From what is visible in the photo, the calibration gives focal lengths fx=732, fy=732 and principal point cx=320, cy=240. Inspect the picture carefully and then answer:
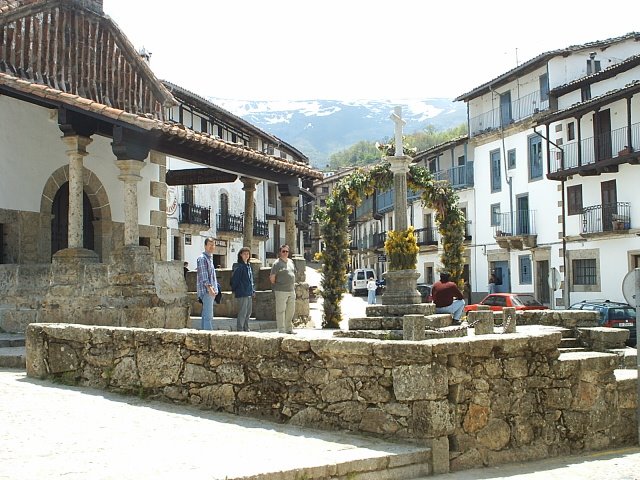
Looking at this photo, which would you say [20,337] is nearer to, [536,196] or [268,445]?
[268,445]

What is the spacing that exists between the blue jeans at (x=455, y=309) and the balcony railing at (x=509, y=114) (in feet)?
63.0

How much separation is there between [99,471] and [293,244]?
38.5 feet

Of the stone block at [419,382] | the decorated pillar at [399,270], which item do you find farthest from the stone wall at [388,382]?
the decorated pillar at [399,270]

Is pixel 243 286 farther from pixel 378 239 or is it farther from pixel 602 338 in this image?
pixel 378 239

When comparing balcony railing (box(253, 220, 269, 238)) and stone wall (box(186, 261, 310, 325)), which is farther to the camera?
balcony railing (box(253, 220, 269, 238))

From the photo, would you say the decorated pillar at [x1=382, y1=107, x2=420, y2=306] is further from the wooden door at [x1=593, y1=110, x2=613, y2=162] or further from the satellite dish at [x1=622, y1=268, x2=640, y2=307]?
the wooden door at [x1=593, y1=110, x2=613, y2=162]

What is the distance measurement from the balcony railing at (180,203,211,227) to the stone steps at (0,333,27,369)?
2093cm

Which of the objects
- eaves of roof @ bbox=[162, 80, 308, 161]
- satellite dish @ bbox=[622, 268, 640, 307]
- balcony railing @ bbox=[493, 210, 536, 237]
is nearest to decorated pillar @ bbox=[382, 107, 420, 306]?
satellite dish @ bbox=[622, 268, 640, 307]

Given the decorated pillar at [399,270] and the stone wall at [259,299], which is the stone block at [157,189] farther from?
the decorated pillar at [399,270]

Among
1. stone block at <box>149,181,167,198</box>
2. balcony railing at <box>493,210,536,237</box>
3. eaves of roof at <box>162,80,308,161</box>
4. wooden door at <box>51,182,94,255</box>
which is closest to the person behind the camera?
wooden door at <box>51,182,94,255</box>

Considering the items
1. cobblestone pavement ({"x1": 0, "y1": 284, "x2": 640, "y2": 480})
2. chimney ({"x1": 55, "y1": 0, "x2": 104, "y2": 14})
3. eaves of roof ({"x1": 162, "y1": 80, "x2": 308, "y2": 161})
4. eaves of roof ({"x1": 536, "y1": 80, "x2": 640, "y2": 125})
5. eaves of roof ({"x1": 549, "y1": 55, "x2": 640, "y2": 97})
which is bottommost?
cobblestone pavement ({"x1": 0, "y1": 284, "x2": 640, "y2": 480})

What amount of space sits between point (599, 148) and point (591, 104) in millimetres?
1597

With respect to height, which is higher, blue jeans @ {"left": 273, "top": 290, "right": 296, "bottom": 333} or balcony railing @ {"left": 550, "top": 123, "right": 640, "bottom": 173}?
balcony railing @ {"left": 550, "top": 123, "right": 640, "bottom": 173}

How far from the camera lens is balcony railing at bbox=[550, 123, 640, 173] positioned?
23797 mm
